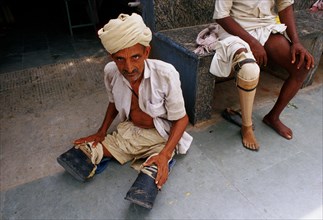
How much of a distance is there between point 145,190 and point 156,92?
676 mm

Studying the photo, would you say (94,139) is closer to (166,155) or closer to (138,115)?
(138,115)

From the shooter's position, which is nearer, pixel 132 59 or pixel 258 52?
pixel 132 59

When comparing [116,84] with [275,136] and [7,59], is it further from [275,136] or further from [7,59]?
[7,59]

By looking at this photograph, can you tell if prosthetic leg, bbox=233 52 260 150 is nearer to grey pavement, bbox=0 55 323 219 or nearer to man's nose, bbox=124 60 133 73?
grey pavement, bbox=0 55 323 219

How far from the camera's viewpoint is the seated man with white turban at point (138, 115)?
155cm

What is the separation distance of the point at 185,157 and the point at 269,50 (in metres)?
1.24

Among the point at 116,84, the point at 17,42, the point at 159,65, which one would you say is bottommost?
the point at 17,42

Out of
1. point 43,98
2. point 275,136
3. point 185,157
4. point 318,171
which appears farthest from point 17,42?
point 318,171

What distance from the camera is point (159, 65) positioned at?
1771 mm

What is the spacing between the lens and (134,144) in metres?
2.04

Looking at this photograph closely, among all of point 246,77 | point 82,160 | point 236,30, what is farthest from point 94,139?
A: point 236,30

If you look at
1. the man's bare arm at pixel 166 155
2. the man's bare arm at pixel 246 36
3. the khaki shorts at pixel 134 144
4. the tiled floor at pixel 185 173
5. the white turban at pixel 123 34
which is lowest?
the tiled floor at pixel 185 173

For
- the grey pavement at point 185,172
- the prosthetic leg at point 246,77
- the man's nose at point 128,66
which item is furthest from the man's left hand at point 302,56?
the man's nose at point 128,66

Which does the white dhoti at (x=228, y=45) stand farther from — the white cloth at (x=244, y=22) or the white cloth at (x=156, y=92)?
the white cloth at (x=156, y=92)
